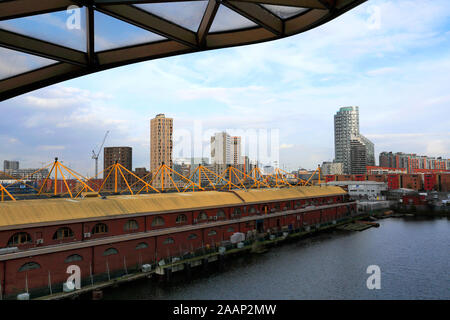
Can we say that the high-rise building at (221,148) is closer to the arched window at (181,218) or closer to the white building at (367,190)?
the white building at (367,190)

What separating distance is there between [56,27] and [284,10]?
119 inches

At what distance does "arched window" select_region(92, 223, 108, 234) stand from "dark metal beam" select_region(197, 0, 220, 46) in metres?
21.1

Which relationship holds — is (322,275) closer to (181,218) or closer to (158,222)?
(181,218)

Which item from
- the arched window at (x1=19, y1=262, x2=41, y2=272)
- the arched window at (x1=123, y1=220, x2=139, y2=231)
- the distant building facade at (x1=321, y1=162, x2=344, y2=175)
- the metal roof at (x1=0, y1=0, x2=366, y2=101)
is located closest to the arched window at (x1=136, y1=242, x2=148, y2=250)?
the arched window at (x1=123, y1=220, x2=139, y2=231)

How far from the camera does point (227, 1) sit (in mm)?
4008

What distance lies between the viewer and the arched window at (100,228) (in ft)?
74.9

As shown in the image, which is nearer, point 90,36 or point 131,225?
point 90,36

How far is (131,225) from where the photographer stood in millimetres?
24812

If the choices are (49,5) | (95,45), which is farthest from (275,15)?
(49,5)

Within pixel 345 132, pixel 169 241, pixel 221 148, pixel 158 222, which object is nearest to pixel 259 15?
pixel 158 222

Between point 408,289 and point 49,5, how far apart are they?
26.4 metres

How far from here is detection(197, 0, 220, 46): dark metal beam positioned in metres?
4.14

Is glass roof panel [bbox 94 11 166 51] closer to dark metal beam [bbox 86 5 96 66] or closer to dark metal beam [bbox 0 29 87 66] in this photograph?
dark metal beam [bbox 86 5 96 66]
